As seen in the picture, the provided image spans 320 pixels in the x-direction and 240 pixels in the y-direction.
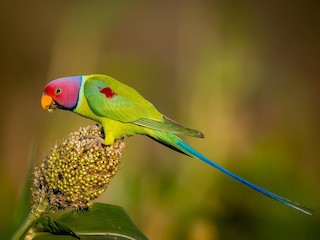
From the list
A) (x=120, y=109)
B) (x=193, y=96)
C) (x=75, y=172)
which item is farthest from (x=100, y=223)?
(x=193, y=96)

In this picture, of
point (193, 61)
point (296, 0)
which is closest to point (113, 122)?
point (193, 61)

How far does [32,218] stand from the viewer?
102 cm

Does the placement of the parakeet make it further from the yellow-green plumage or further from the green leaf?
the green leaf

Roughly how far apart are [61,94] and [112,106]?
11 cm

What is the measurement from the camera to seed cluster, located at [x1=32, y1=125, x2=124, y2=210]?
103 centimetres

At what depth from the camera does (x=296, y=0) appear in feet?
7.79

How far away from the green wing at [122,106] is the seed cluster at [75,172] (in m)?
0.26

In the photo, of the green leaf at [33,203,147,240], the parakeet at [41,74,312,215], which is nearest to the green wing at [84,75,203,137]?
the parakeet at [41,74,312,215]

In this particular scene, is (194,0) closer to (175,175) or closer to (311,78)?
(311,78)

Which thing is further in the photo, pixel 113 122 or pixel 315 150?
pixel 315 150

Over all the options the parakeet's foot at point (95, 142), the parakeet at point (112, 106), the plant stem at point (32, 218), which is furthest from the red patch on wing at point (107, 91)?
the plant stem at point (32, 218)

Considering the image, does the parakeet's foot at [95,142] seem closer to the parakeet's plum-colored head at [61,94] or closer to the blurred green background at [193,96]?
the parakeet's plum-colored head at [61,94]

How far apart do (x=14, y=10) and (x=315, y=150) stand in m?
1.15

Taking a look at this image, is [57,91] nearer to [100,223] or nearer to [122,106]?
[122,106]
